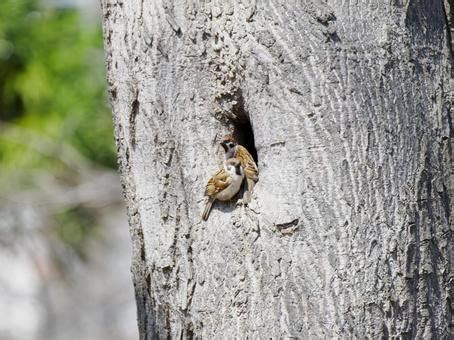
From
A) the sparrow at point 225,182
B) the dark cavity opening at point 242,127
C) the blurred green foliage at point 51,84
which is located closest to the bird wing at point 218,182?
the sparrow at point 225,182

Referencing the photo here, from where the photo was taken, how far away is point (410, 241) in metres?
2.59

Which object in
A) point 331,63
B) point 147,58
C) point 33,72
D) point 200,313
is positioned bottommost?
point 200,313

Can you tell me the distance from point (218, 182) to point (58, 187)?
5688 millimetres

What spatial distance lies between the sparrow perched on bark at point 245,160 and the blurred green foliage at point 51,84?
222 inches

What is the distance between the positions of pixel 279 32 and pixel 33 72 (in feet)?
21.5

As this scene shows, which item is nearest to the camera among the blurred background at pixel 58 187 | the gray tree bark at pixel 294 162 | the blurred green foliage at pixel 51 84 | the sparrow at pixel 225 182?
the gray tree bark at pixel 294 162

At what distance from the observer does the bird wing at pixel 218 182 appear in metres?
2.70

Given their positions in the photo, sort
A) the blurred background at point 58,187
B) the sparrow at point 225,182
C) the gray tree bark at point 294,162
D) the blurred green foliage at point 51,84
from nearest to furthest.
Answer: the gray tree bark at point 294,162 < the sparrow at point 225,182 < the blurred background at point 58,187 < the blurred green foliage at point 51,84

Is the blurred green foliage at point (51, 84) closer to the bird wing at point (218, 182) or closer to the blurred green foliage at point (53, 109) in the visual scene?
the blurred green foliage at point (53, 109)

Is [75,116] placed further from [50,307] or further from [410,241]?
[410,241]

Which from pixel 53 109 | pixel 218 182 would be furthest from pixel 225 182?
pixel 53 109

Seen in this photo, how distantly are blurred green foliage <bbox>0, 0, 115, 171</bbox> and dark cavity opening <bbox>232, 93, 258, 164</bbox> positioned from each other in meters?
5.52

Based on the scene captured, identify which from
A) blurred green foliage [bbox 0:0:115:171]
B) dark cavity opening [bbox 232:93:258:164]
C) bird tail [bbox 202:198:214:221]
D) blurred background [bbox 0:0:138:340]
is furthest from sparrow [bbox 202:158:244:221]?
blurred green foliage [bbox 0:0:115:171]

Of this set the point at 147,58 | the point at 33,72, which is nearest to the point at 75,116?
the point at 33,72
